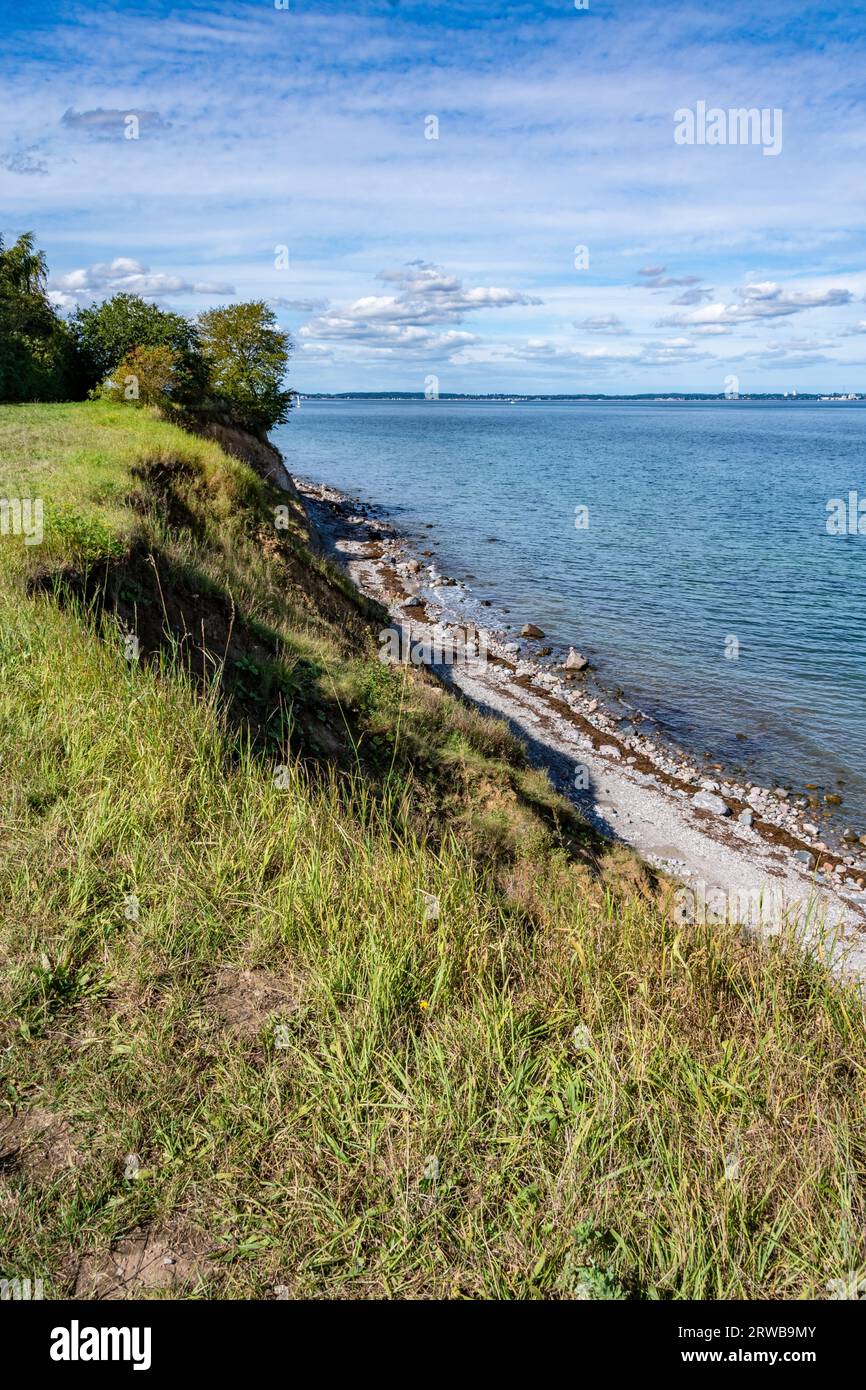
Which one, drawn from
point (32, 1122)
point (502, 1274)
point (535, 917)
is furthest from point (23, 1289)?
point (535, 917)

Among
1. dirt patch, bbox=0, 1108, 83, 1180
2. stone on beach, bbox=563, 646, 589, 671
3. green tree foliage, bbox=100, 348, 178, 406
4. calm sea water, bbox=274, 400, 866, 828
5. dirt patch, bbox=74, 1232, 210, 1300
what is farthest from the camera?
green tree foliage, bbox=100, 348, 178, 406

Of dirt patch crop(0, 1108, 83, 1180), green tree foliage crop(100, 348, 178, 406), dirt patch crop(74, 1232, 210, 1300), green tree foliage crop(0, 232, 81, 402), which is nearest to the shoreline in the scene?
dirt patch crop(74, 1232, 210, 1300)

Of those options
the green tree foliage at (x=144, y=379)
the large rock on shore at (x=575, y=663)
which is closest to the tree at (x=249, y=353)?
the green tree foliage at (x=144, y=379)

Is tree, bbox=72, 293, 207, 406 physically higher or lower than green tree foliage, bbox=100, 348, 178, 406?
higher

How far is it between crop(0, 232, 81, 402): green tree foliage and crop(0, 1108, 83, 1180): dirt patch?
35583 millimetres

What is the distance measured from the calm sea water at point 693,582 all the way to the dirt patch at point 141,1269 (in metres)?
18.2

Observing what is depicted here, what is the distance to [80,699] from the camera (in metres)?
6.48

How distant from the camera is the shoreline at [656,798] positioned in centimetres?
1516

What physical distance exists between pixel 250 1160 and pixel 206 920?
153cm

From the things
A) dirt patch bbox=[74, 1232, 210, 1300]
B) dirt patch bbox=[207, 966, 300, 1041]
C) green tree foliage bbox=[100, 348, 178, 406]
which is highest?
green tree foliage bbox=[100, 348, 178, 406]

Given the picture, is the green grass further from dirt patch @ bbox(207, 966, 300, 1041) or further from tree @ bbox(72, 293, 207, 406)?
tree @ bbox(72, 293, 207, 406)

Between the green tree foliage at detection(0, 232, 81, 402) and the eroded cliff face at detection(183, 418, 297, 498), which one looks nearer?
the eroded cliff face at detection(183, 418, 297, 498)

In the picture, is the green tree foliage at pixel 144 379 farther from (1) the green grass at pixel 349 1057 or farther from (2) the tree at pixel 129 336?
(1) the green grass at pixel 349 1057

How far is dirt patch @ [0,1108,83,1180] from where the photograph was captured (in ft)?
11.2
